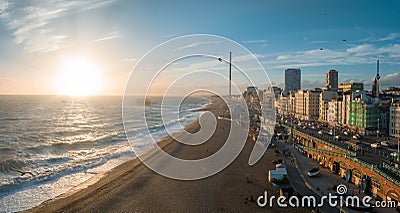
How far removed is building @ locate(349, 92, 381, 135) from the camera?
3006 centimetres

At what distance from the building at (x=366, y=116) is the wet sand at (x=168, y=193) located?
653 inches

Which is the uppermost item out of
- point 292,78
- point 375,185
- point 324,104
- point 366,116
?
point 292,78

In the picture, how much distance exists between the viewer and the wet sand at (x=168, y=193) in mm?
13070

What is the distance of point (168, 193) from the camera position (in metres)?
14.8

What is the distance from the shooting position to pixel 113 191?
15.7 m

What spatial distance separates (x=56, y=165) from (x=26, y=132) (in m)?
19.8

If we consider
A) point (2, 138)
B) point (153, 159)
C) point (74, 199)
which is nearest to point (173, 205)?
point (74, 199)

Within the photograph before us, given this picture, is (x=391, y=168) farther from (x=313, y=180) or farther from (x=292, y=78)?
(x=292, y=78)

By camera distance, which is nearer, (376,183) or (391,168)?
(376,183)

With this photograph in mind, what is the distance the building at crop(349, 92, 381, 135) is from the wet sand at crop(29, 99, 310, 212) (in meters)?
16.6

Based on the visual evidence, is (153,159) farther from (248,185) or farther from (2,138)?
(2,138)

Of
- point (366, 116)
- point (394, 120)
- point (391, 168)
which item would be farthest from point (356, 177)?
point (366, 116)

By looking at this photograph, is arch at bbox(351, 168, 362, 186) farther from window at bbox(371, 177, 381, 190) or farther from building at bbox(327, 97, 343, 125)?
building at bbox(327, 97, 343, 125)

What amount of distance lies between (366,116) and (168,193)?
25.2m
